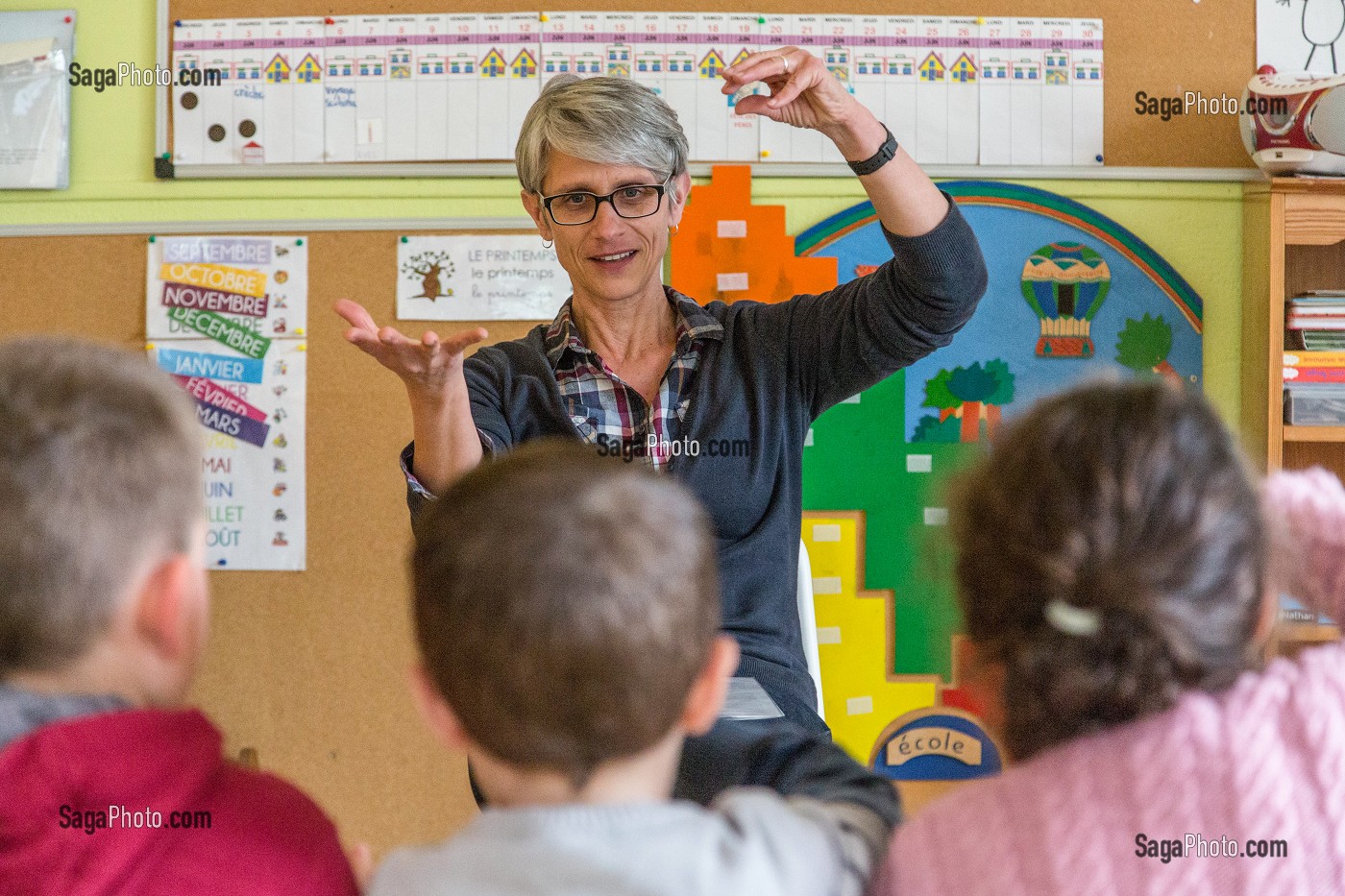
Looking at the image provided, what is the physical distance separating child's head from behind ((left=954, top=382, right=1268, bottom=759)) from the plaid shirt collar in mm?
830

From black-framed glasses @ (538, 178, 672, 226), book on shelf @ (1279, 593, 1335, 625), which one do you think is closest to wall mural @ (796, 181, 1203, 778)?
book on shelf @ (1279, 593, 1335, 625)

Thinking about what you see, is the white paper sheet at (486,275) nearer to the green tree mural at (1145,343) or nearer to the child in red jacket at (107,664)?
the green tree mural at (1145,343)

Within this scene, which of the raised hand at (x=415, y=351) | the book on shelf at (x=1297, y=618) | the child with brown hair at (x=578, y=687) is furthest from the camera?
the book on shelf at (x=1297, y=618)

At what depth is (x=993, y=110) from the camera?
7.36 ft

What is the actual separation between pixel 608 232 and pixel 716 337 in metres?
0.19

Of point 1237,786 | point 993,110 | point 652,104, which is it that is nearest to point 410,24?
point 652,104

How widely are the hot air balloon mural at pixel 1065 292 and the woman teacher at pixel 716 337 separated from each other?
2.94 feet

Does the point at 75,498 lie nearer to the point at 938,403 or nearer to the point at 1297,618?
the point at 938,403

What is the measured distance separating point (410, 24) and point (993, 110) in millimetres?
1151

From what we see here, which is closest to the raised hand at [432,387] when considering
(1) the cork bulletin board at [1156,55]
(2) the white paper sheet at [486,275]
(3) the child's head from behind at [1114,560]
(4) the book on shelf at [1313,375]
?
(3) the child's head from behind at [1114,560]

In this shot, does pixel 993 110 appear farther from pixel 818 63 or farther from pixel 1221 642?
pixel 1221 642

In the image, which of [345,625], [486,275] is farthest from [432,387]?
[345,625]

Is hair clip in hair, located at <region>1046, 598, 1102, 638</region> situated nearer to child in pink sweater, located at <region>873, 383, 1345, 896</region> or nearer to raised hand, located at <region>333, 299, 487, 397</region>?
child in pink sweater, located at <region>873, 383, 1345, 896</region>

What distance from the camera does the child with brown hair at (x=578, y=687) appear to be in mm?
617
